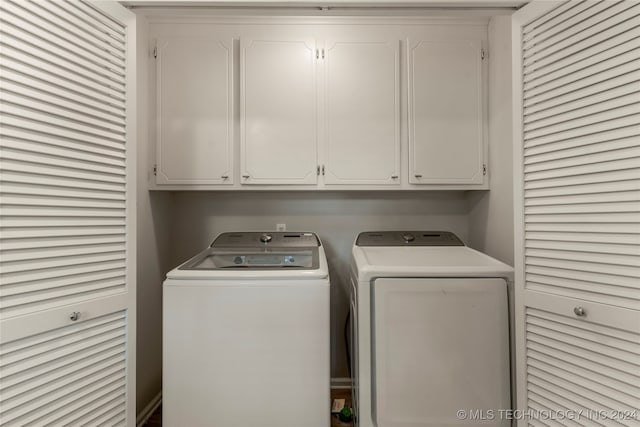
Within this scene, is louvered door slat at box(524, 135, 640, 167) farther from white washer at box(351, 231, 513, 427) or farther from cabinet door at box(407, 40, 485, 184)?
cabinet door at box(407, 40, 485, 184)

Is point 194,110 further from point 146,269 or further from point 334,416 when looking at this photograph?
point 334,416

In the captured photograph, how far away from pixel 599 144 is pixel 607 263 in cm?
36

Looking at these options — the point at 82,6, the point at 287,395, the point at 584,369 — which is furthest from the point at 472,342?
the point at 82,6

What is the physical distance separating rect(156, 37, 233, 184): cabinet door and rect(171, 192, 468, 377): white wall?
37cm

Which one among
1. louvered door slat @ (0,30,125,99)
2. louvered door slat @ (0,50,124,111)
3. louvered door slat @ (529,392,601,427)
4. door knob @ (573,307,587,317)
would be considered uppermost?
louvered door slat @ (0,30,125,99)

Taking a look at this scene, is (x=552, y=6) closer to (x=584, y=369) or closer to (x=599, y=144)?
(x=599, y=144)

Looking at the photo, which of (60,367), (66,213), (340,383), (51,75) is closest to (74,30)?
(51,75)

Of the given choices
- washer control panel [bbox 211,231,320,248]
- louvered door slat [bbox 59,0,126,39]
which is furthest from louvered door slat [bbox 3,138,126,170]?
washer control panel [bbox 211,231,320,248]

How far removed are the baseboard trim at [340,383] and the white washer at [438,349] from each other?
0.97 meters

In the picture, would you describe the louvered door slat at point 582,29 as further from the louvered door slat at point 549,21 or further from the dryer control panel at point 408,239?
the dryer control panel at point 408,239

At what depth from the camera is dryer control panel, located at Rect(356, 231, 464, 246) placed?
2000mm

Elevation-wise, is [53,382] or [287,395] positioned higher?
[53,382]

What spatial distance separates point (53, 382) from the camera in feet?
3.18

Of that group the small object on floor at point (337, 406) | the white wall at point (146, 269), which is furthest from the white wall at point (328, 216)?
the small object on floor at point (337, 406)
